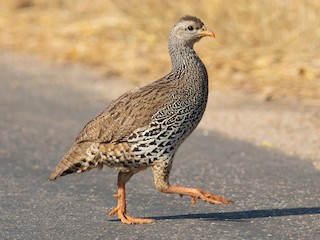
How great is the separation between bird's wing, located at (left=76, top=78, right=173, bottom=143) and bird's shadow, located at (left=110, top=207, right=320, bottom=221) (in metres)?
0.70

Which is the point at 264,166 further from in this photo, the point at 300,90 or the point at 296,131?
the point at 300,90

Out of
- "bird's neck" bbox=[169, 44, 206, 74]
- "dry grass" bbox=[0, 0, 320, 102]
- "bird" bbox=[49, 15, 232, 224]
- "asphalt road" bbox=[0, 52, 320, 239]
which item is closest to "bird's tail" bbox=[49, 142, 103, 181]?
"bird" bbox=[49, 15, 232, 224]

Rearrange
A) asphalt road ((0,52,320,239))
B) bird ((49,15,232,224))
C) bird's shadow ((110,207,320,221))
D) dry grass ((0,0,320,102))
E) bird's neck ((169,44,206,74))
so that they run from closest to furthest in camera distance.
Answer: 1. asphalt road ((0,52,320,239))
2. bird ((49,15,232,224))
3. bird's shadow ((110,207,320,221))
4. bird's neck ((169,44,206,74))
5. dry grass ((0,0,320,102))

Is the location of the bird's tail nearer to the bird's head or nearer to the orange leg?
the orange leg

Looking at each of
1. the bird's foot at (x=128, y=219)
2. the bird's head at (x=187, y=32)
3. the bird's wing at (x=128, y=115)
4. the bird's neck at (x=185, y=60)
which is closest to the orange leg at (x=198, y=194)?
the bird's foot at (x=128, y=219)

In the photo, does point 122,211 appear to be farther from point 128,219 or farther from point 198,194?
point 198,194

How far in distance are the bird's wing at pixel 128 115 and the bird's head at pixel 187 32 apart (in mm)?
411

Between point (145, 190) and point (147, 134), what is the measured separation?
134cm

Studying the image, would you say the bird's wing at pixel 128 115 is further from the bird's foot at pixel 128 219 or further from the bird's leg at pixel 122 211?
the bird's foot at pixel 128 219

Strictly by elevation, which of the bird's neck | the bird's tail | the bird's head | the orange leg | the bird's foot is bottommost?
the bird's foot

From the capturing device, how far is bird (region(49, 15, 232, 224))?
731 centimetres

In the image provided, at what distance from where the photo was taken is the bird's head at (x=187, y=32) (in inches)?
311

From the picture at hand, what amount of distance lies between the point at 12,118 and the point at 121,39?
360cm

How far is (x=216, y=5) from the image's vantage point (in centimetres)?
1369
